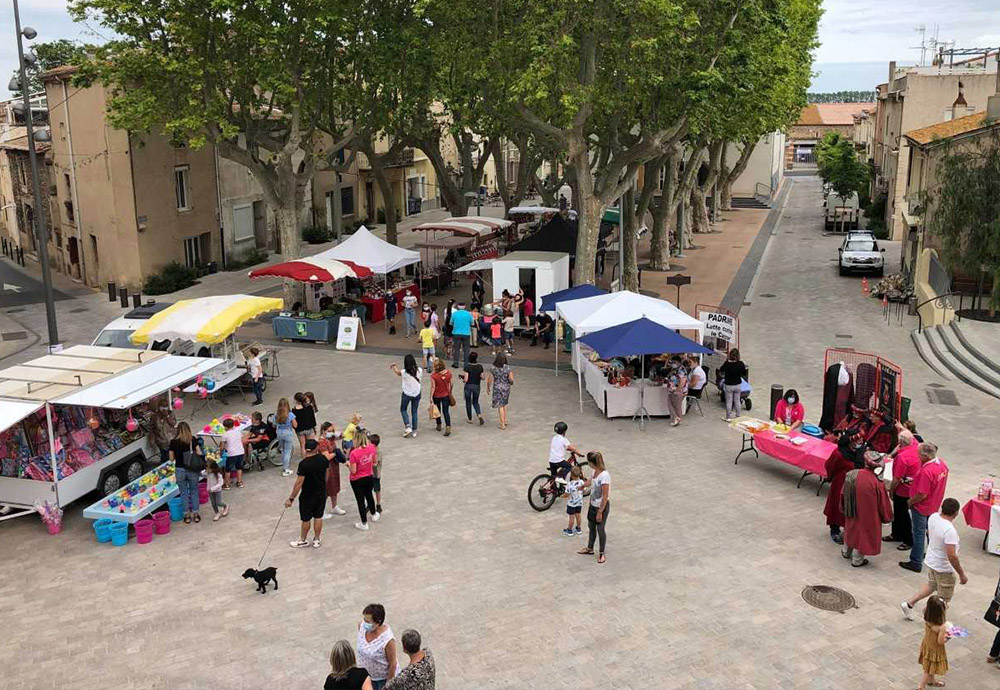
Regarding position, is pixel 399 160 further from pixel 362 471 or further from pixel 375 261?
pixel 362 471

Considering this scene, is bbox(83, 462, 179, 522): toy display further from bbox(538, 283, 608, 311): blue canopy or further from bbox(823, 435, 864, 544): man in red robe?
bbox(538, 283, 608, 311): blue canopy

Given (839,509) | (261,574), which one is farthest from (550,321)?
(261,574)

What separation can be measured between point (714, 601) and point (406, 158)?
4745 centimetres

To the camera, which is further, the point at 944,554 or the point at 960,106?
the point at 960,106

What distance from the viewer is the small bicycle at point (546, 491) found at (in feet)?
43.1

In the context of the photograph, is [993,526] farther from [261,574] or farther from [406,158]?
[406,158]

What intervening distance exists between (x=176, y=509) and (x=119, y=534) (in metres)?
0.93

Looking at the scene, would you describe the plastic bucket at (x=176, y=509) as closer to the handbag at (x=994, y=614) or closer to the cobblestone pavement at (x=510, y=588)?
the cobblestone pavement at (x=510, y=588)

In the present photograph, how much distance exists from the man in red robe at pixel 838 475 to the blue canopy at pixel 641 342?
5.13 meters

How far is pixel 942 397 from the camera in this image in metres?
19.0

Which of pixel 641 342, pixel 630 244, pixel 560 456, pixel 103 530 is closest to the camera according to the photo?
pixel 103 530

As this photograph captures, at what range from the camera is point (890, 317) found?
27219 mm

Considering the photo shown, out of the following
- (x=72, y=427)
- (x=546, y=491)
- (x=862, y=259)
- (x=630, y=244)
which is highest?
(x=630, y=244)

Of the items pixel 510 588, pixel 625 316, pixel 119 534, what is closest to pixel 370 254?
pixel 625 316
